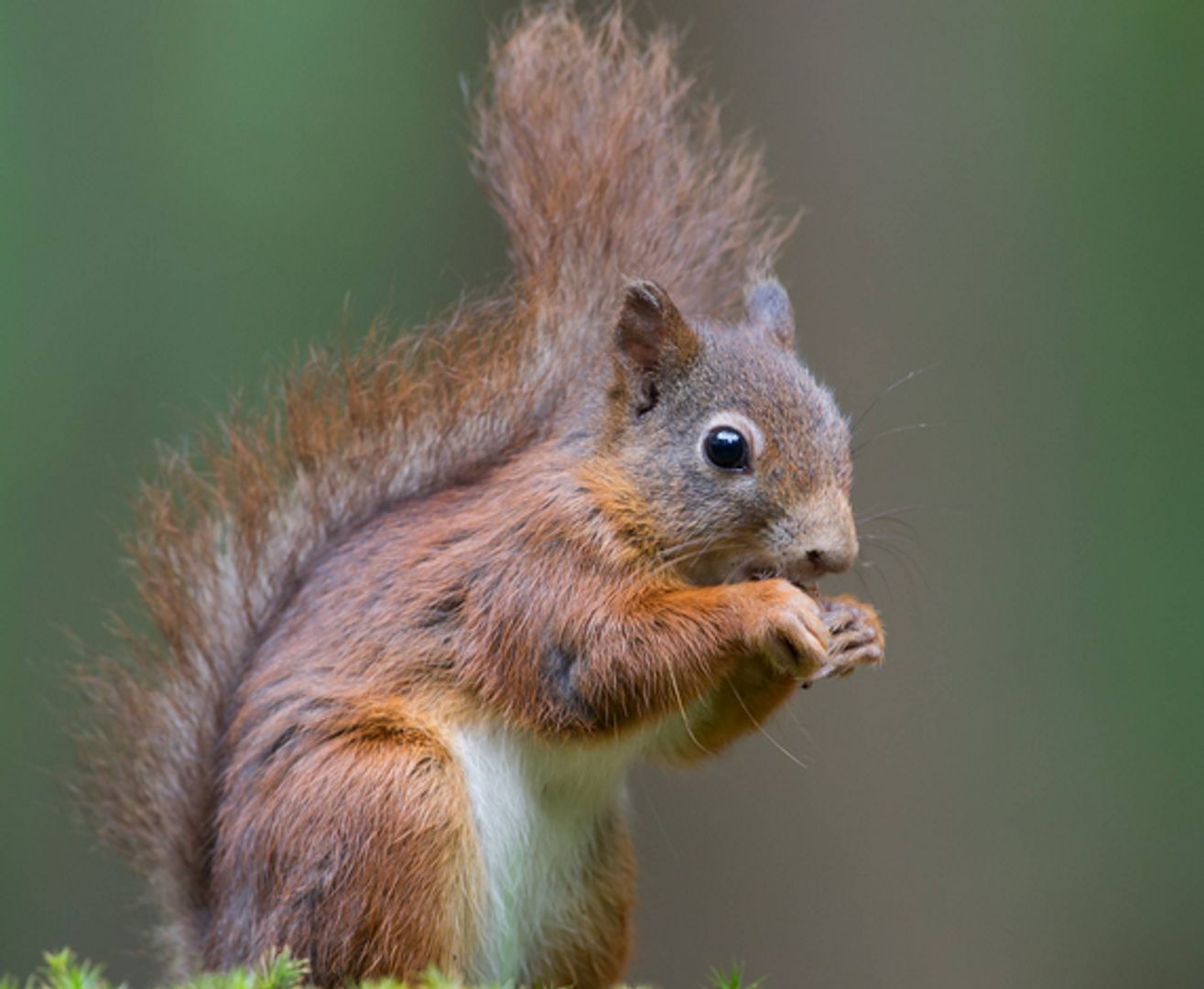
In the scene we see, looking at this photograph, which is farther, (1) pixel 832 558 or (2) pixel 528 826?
(2) pixel 528 826

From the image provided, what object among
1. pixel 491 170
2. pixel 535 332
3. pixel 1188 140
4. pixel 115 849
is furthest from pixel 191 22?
pixel 1188 140

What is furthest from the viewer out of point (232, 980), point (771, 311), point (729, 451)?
point (771, 311)

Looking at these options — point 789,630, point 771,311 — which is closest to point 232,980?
point 789,630

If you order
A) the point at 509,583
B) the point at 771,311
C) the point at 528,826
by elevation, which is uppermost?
the point at 771,311

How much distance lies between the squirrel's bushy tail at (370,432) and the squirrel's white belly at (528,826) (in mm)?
381

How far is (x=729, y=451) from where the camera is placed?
1.55 m

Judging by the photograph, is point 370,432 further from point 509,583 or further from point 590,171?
point 590,171

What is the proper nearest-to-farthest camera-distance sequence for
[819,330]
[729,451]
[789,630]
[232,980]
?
[232,980]
[789,630]
[729,451]
[819,330]

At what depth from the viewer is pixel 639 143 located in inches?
74.6

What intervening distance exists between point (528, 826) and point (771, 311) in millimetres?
734

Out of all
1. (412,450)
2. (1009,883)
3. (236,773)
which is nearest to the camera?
(236,773)

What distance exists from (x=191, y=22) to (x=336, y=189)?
1.38 feet

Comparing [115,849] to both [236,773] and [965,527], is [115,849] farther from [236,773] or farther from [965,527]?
[965,527]

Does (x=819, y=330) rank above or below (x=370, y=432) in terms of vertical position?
above
